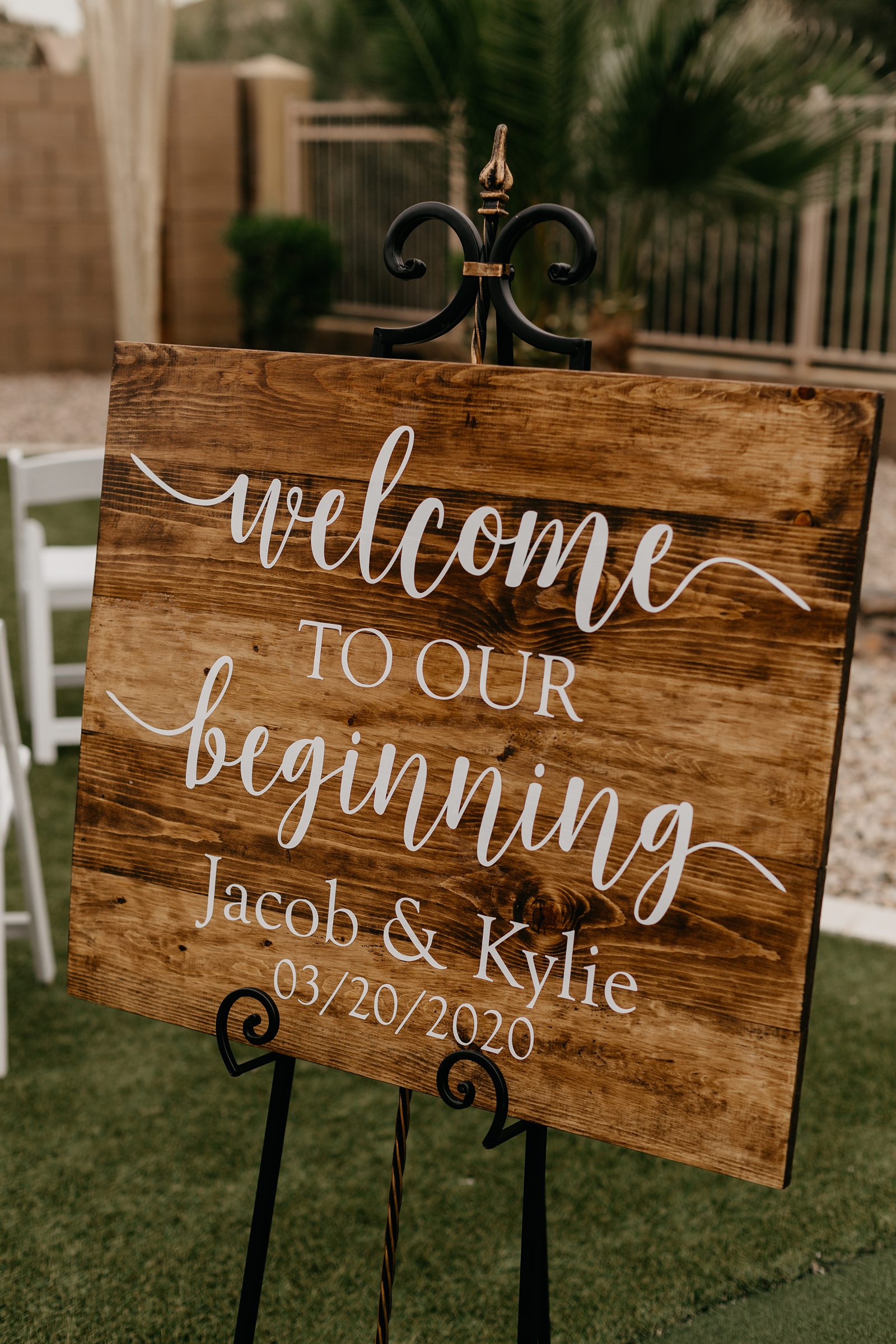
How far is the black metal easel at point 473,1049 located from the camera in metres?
1.22

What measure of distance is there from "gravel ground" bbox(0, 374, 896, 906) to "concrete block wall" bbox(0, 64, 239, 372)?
2.17 metres

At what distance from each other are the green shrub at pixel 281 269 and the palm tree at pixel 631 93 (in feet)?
12.6

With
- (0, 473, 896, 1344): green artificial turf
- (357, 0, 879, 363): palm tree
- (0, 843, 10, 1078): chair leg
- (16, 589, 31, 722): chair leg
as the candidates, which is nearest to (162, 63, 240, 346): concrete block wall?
(357, 0, 879, 363): palm tree

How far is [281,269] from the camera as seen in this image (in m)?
9.33

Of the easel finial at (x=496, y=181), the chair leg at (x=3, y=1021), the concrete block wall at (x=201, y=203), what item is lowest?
the chair leg at (x=3, y=1021)

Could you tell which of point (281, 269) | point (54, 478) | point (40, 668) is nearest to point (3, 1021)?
point (40, 668)

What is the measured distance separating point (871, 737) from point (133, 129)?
17.9 ft

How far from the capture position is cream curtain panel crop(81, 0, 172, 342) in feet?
22.4

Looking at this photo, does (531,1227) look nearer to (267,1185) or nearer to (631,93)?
(267,1185)

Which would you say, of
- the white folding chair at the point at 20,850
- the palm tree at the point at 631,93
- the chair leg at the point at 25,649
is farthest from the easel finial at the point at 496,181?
the palm tree at the point at 631,93

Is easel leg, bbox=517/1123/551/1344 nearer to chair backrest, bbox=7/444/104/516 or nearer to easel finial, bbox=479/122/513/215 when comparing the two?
easel finial, bbox=479/122/513/215

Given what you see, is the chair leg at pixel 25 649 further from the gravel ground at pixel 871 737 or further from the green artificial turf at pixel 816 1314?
the green artificial turf at pixel 816 1314

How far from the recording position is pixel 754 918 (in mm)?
1083

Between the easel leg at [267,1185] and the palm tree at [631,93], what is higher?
the palm tree at [631,93]
